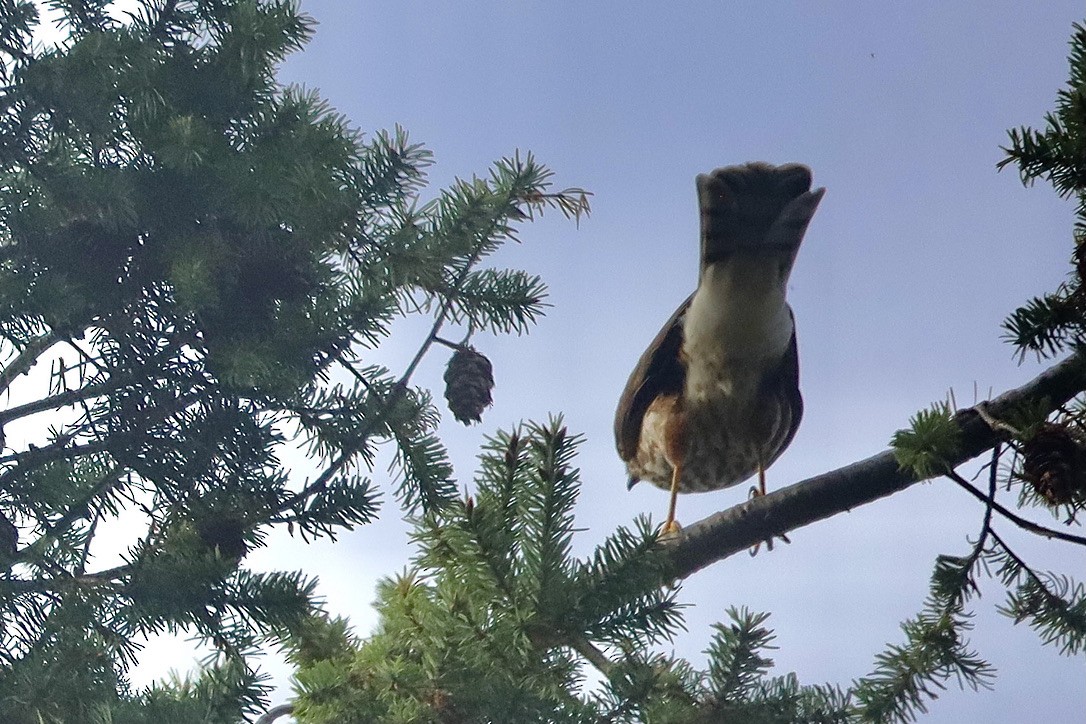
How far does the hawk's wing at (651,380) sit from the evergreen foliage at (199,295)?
24 cm

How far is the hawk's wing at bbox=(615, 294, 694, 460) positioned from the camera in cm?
140

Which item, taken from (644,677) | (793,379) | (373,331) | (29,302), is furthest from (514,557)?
(29,302)

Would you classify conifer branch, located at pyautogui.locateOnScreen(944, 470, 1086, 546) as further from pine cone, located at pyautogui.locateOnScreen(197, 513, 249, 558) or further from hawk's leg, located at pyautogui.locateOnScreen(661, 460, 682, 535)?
pine cone, located at pyautogui.locateOnScreen(197, 513, 249, 558)

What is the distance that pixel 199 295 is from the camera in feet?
5.65

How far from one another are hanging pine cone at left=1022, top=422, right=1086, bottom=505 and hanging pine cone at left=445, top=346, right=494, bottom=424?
36.1 inches

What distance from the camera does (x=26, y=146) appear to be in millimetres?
2041

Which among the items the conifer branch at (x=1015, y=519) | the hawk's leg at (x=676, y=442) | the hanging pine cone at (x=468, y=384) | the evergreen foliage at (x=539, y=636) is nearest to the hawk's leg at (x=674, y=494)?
the hawk's leg at (x=676, y=442)

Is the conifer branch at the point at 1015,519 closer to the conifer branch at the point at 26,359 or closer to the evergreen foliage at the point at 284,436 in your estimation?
the evergreen foliage at the point at 284,436

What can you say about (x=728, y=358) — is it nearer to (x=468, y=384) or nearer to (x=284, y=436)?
(x=468, y=384)

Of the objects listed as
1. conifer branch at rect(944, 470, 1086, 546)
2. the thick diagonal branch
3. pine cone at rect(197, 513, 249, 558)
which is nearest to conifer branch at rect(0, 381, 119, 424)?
pine cone at rect(197, 513, 249, 558)

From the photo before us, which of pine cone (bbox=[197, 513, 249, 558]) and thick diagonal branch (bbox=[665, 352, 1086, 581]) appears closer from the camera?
thick diagonal branch (bbox=[665, 352, 1086, 581])

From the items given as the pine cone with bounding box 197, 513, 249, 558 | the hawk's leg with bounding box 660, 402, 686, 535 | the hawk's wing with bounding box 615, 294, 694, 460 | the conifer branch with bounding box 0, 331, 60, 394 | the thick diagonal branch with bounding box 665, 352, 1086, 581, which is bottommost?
the thick diagonal branch with bounding box 665, 352, 1086, 581

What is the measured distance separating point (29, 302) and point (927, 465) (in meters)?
1.52

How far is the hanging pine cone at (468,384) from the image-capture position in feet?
4.84
